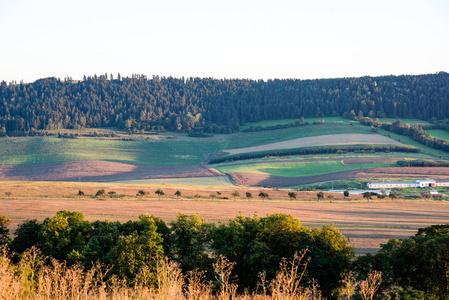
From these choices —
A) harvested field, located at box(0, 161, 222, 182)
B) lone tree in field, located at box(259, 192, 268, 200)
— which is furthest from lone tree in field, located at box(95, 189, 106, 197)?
harvested field, located at box(0, 161, 222, 182)

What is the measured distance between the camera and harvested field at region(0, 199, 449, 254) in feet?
162

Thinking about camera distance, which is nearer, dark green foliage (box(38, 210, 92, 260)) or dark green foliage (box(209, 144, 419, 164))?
dark green foliage (box(38, 210, 92, 260))

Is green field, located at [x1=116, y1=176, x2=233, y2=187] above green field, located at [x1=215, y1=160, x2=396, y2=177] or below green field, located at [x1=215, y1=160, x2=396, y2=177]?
below

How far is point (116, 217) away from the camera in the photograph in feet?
168

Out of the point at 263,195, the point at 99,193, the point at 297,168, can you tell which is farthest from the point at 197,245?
the point at 297,168

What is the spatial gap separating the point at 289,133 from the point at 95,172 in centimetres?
8454

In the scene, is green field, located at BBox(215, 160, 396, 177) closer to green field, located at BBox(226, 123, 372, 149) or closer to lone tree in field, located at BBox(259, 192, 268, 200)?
lone tree in field, located at BBox(259, 192, 268, 200)

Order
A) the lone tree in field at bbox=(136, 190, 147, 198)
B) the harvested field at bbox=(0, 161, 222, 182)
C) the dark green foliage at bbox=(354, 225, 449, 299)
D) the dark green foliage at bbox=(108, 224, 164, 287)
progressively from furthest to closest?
the harvested field at bbox=(0, 161, 222, 182) → the lone tree in field at bbox=(136, 190, 147, 198) → the dark green foliage at bbox=(108, 224, 164, 287) → the dark green foliage at bbox=(354, 225, 449, 299)

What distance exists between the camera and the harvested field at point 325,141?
145512mm

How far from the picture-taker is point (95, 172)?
121m

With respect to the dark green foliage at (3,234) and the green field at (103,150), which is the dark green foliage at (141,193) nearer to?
the dark green foliage at (3,234)

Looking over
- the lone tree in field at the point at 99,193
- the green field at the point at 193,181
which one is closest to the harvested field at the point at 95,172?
the green field at the point at 193,181

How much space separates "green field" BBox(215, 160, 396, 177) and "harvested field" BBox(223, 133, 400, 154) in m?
26.3

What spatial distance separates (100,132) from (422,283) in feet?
585
